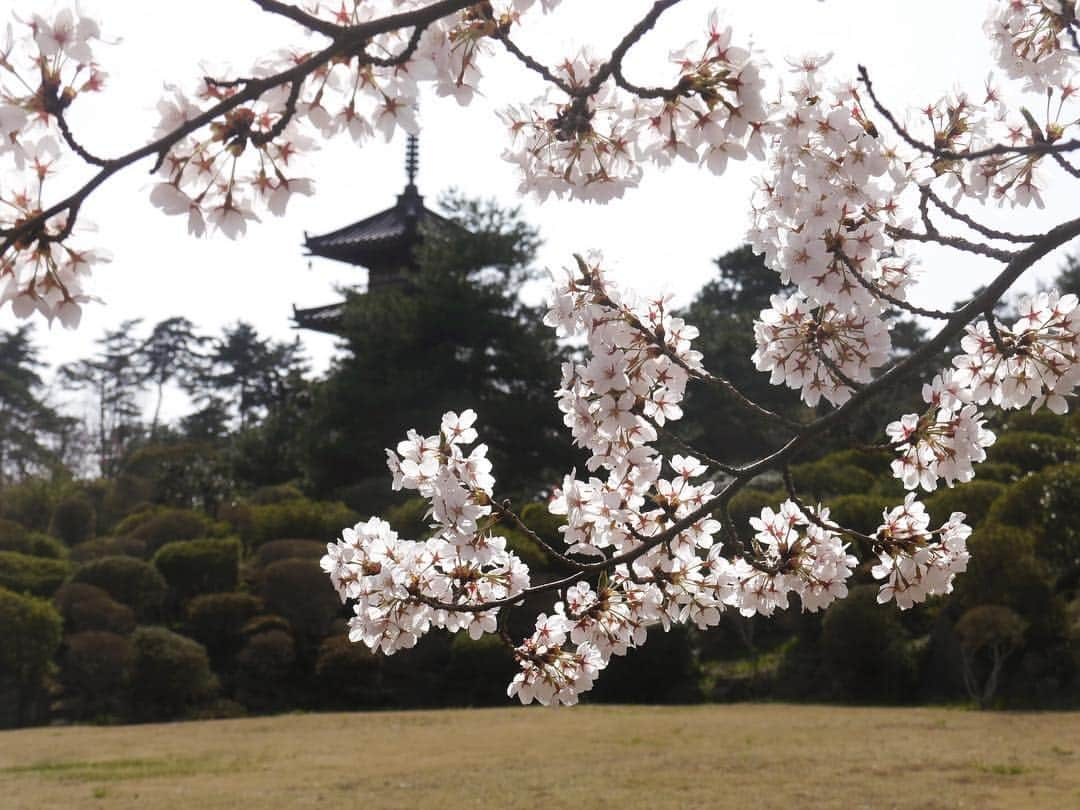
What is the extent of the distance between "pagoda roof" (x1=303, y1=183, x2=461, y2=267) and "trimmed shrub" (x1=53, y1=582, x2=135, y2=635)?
24.9 feet

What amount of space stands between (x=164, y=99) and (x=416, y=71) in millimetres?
299

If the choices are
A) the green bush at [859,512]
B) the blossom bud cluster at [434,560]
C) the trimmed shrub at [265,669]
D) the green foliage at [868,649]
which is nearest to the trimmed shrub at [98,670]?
the trimmed shrub at [265,669]

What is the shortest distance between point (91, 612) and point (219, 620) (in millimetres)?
1181

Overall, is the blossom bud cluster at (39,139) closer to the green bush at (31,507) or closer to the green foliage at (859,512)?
the green foliage at (859,512)

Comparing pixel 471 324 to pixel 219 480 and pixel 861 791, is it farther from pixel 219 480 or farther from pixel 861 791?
pixel 861 791

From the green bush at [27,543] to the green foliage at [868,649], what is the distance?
8875 millimetres

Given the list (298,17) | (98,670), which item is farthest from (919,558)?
(98,670)

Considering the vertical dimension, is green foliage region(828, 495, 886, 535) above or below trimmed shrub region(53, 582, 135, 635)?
above

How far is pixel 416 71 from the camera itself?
1.33 m

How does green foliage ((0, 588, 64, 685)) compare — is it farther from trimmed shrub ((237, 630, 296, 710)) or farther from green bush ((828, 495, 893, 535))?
green bush ((828, 495, 893, 535))

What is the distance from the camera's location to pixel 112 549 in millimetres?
12148

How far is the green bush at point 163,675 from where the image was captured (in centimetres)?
976

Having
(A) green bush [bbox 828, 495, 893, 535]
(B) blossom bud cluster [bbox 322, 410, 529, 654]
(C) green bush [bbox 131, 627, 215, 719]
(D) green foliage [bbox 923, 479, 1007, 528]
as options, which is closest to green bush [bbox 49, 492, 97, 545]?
(C) green bush [bbox 131, 627, 215, 719]

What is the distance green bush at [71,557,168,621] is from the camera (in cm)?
1098
